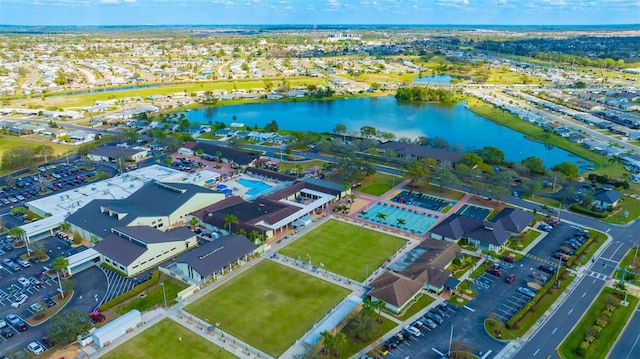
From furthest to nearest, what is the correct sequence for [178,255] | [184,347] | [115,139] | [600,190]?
[115,139] → [600,190] → [178,255] → [184,347]

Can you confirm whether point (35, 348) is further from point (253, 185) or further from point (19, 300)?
point (253, 185)

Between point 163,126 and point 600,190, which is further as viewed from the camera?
point 163,126

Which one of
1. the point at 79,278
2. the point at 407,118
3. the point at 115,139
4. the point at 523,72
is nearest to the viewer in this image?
the point at 79,278

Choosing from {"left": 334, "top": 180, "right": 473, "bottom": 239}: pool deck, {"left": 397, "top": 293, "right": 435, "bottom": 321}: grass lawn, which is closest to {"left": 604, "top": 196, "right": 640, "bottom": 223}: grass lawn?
{"left": 334, "top": 180, "right": 473, "bottom": 239}: pool deck

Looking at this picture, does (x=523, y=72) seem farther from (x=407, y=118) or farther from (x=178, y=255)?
(x=178, y=255)

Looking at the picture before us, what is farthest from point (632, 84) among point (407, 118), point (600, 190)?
point (600, 190)

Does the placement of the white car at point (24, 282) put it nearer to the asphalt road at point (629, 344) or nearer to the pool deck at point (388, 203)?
the pool deck at point (388, 203)
